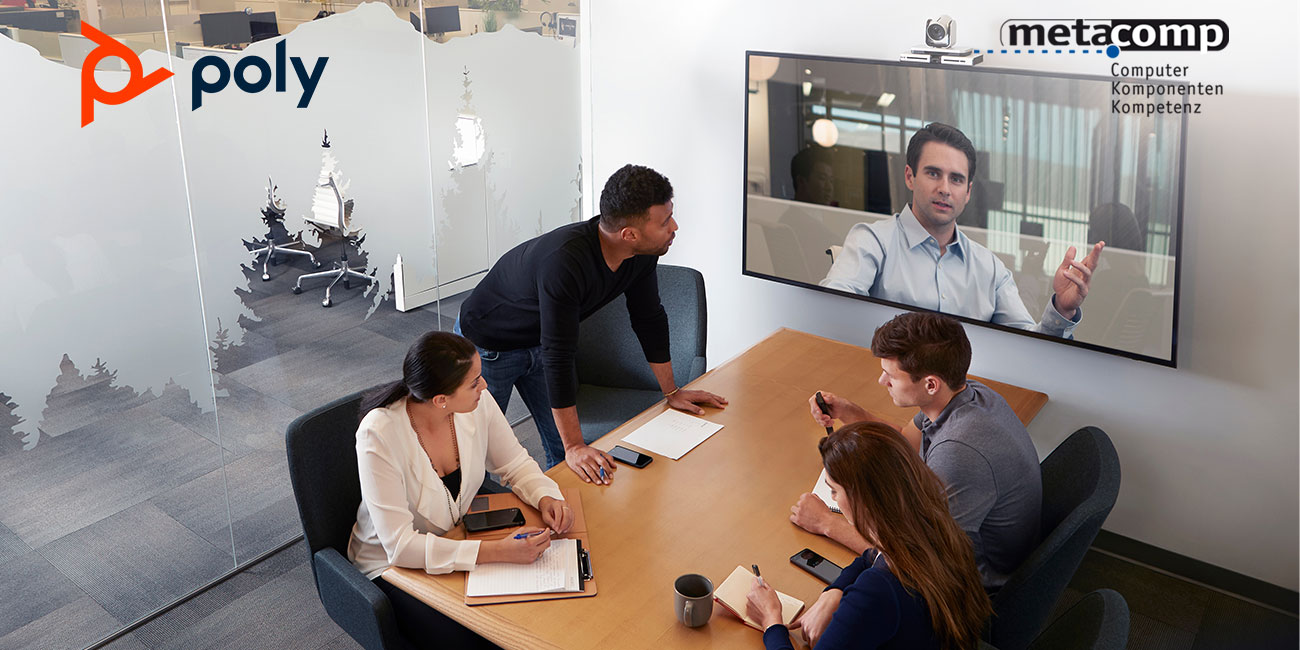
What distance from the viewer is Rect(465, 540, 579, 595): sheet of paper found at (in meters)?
2.19

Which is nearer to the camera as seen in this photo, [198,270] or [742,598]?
[742,598]

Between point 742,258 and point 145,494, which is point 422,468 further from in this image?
point 742,258

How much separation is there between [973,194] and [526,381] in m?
1.77

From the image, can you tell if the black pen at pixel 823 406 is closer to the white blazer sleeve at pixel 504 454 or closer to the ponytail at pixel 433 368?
the white blazer sleeve at pixel 504 454

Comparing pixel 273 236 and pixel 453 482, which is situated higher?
pixel 273 236

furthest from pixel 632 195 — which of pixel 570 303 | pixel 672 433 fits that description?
pixel 672 433

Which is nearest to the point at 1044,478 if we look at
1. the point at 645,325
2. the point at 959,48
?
the point at 645,325

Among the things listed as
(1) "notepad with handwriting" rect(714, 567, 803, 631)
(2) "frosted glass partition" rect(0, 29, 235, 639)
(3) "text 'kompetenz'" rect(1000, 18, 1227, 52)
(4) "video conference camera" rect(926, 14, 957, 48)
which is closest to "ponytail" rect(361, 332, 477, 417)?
(1) "notepad with handwriting" rect(714, 567, 803, 631)

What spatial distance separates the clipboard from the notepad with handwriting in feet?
1.00

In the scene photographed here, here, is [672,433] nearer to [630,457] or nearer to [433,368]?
[630,457]

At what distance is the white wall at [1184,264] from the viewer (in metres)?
3.05

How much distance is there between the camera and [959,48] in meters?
3.48

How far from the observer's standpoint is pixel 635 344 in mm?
3838

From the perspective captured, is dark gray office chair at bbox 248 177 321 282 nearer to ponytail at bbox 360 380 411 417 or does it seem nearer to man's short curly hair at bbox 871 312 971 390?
ponytail at bbox 360 380 411 417
